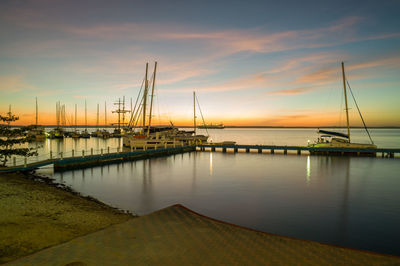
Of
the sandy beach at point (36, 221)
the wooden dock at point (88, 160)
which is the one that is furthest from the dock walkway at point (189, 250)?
the wooden dock at point (88, 160)

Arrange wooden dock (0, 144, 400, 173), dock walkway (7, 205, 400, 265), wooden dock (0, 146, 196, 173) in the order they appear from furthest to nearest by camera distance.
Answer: wooden dock (0, 144, 400, 173) < wooden dock (0, 146, 196, 173) < dock walkway (7, 205, 400, 265)

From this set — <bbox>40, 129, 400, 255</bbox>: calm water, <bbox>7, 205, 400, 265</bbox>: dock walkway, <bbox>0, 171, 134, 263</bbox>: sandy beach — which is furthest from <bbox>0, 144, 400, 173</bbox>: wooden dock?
<bbox>7, 205, 400, 265</bbox>: dock walkway

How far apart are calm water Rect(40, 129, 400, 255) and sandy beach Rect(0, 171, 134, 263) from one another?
5.13 m

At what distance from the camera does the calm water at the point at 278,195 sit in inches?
550

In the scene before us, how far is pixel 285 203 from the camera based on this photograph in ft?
62.1

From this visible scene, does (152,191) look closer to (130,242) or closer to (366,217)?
(130,242)

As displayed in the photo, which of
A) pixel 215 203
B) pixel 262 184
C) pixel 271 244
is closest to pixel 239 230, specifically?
pixel 271 244

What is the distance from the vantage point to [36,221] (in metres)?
10.1

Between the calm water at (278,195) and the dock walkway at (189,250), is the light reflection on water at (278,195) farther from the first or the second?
the dock walkway at (189,250)

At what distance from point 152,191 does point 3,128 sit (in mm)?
14435

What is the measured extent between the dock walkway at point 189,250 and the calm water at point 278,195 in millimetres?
5344

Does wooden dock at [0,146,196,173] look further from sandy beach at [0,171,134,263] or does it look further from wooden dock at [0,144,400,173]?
sandy beach at [0,171,134,263]

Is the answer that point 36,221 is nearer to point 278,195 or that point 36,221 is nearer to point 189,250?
point 189,250

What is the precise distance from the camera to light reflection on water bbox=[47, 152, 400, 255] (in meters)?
14.0
